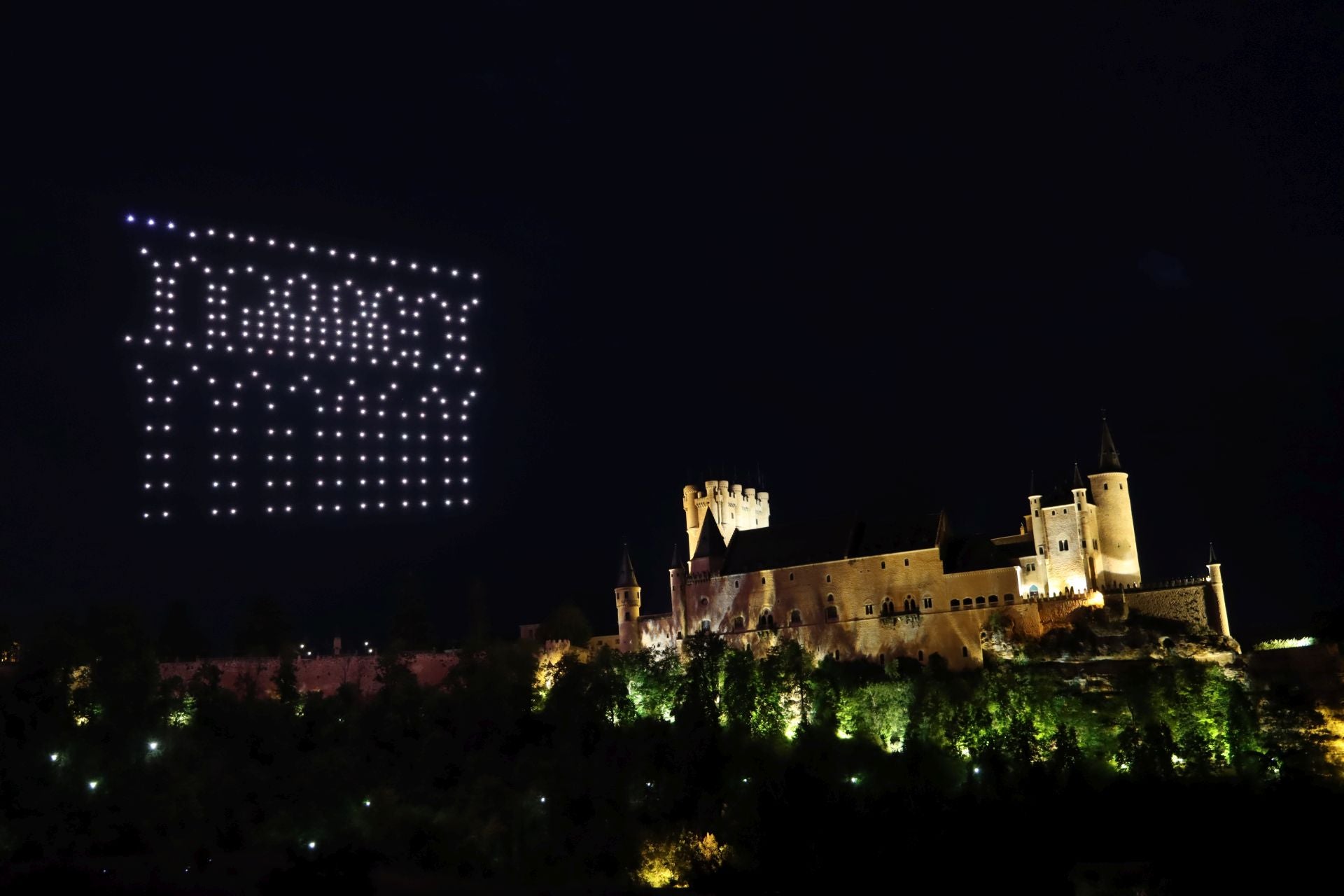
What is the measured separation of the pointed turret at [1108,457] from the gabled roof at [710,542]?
20.1 m

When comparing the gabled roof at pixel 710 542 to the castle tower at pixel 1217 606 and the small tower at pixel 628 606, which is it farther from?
the castle tower at pixel 1217 606

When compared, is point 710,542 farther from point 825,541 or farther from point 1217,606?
point 1217,606

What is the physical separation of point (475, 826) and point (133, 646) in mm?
21066

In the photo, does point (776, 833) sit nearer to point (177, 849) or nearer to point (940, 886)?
point (940, 886)

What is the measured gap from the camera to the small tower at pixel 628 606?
72.4 meters

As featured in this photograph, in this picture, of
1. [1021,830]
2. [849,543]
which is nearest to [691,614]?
[849,543]

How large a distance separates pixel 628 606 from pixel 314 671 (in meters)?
17.8

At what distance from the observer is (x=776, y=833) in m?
48.1

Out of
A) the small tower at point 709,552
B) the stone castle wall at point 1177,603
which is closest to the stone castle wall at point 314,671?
the small tower at point 709,552

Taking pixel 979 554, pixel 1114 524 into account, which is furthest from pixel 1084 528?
pixel 979 554

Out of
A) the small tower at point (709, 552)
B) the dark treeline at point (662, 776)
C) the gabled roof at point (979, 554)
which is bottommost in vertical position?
the dark treeline at point (662, 776)

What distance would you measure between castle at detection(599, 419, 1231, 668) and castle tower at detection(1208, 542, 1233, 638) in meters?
0.06

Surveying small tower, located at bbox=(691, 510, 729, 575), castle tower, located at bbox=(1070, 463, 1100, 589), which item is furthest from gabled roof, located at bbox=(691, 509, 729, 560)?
castle tower, located at bbox=(1070, 463, 1100, 589)

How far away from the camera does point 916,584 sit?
64.0m
